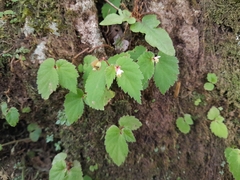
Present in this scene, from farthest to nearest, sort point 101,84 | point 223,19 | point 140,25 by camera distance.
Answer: point 223,19
point 140,25
point 101,84

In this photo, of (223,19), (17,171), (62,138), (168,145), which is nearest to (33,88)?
(62,138)

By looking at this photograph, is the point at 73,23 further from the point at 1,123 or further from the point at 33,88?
the point at 1,123

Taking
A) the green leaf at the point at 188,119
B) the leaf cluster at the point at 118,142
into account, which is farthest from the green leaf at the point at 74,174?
the green leaf at the point at 188,119

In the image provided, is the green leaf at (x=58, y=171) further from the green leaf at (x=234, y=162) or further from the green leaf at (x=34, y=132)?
the green leaf at (x=234, y=162)

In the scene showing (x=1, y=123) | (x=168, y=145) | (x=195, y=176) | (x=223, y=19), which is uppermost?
(x=223, y=19)

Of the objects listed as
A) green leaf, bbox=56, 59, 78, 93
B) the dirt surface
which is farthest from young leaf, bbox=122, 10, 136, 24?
green leaf, bbox=56, 59, 78, 93

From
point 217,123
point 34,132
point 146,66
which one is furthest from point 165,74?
point 34,132

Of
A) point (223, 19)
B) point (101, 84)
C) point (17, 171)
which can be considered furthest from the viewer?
point (17, 171)
